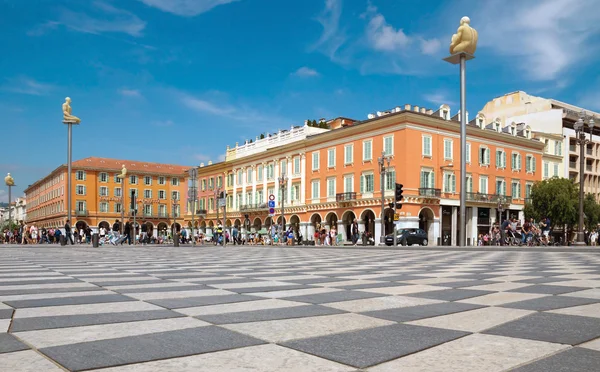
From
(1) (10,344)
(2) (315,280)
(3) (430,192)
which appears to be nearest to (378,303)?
(2) (315,280)

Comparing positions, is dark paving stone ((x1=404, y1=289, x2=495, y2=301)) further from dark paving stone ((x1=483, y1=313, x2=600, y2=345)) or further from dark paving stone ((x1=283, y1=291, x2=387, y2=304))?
dark paving stone ((x1=483, y1=313, x2=600, y2=345))

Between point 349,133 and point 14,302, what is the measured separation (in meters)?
47.4

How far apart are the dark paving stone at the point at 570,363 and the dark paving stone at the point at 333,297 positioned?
2461mm

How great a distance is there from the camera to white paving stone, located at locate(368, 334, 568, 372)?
8.65 feet

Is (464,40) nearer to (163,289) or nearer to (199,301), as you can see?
(163,289)

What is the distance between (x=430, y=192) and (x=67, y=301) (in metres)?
43.9

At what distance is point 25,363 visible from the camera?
104 inches

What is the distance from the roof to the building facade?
167ft

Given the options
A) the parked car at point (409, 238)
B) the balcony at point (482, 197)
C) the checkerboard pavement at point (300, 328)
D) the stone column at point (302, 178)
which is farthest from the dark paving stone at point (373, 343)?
the stone column at point (302, 178)

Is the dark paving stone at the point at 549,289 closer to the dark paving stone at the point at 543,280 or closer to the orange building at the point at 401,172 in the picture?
the dark paving stone at the point at 543,280

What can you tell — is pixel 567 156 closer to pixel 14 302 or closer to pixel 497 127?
pixel 497 127

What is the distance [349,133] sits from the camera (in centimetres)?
5134

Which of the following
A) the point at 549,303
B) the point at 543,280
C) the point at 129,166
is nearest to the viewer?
the point at 549,303

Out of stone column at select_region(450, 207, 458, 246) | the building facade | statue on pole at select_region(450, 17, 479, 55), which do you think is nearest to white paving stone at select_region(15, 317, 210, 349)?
statue on pole at select_region(450, 17, 479, 55)
